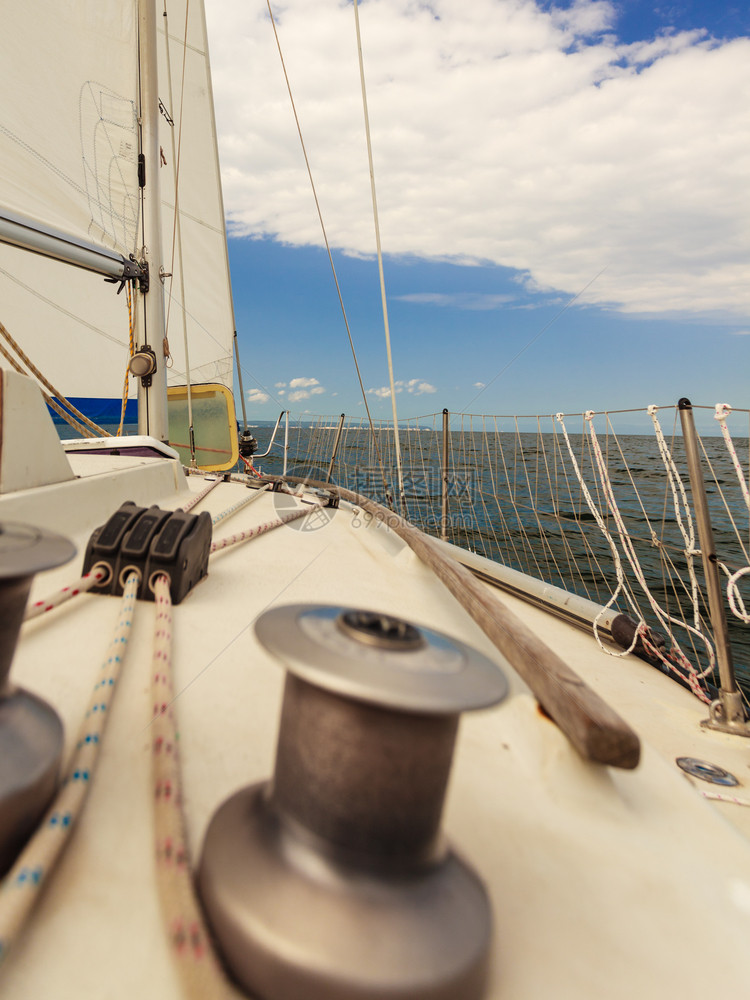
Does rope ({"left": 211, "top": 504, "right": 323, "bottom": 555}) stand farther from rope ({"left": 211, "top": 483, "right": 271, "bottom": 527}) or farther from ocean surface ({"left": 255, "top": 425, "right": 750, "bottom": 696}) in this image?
ocean surface ({"left": 255, "top": 425, "right": 750, "bottom": 696})

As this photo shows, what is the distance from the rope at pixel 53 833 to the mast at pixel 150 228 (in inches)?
116

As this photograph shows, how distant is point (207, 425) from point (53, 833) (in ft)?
19.7

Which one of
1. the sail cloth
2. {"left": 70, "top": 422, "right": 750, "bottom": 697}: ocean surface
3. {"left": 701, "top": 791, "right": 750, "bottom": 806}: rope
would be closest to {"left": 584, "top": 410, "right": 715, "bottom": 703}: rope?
{"left": 70, "top": 422, "right": 750, "bottom": 697}: ocean surface

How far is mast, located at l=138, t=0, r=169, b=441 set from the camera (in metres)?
3.21

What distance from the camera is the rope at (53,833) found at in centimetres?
40

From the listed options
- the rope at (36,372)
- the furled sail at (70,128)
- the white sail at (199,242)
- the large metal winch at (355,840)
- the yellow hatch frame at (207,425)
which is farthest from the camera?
the white sail at (199,242)

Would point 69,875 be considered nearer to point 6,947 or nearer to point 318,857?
point 6,947

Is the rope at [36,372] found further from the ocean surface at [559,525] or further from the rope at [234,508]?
the ocean surface at [559,525]

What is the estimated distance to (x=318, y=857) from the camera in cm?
39

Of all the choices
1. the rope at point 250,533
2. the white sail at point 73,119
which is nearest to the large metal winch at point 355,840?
the rope at point 250,533

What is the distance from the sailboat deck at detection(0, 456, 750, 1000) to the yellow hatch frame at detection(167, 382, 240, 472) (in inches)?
192

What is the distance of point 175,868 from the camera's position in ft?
1.46

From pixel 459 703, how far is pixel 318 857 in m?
0.17

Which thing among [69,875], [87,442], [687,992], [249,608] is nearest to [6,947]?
[69,875]
